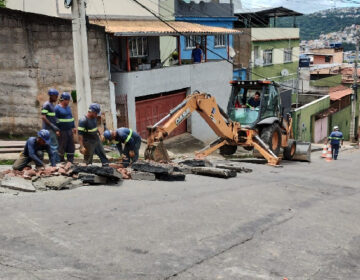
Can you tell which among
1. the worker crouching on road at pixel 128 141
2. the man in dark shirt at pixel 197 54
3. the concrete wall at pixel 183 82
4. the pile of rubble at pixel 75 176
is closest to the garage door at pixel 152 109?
the concrete wall at pixel 183 82

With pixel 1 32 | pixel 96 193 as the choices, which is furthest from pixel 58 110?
pixel 1 32

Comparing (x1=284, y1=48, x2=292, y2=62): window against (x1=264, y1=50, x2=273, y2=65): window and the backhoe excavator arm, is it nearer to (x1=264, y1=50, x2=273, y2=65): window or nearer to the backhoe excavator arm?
(x1=264, y1=50, x2=273, y2=65): window

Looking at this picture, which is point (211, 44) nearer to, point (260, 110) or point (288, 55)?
point (288, 55)

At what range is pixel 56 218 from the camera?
591 cm

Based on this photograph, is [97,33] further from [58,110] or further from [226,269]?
[226,269]

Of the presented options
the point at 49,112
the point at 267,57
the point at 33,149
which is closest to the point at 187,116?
the point at 49,112

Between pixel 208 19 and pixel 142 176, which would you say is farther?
pixel 208 19

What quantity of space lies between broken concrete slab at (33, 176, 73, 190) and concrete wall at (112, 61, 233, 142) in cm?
1051

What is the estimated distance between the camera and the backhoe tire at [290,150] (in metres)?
16.4

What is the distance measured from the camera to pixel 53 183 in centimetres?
754

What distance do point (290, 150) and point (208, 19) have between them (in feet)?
46.8

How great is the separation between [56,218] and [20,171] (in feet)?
9.59

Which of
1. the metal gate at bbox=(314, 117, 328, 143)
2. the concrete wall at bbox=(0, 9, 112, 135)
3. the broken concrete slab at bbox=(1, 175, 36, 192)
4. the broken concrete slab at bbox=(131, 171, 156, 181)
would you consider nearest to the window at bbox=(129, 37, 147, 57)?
the concrete wall at bbox=(0, 9, 112, 135)

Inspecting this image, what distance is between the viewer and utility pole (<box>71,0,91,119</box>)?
12039mm
